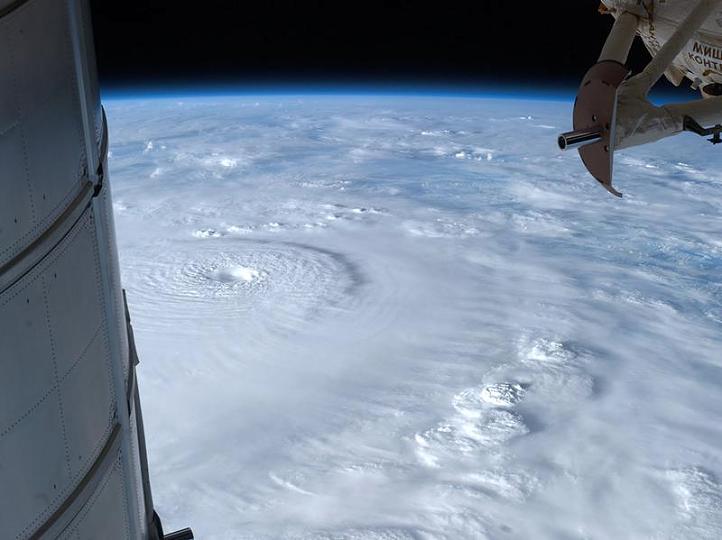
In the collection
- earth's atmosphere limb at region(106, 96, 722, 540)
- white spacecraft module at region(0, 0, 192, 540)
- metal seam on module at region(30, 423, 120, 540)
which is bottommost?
earth's atmosphere limb at region(106, 96, 722, 540)

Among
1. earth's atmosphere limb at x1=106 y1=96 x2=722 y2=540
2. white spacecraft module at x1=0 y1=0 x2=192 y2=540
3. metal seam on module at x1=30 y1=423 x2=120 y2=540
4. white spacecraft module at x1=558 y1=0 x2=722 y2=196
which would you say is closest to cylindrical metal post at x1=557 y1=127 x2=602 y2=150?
white spacecraft module at x1=558 y1=0 x2=722 y2=196

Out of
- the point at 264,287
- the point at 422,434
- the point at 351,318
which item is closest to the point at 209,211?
the point at 264,287

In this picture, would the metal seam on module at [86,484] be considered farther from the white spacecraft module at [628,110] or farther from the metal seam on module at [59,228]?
the white spacecraft module at [628,110]

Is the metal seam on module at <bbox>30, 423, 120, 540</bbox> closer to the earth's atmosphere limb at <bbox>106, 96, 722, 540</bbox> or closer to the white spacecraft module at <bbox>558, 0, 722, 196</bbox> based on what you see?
the white spacecraft module at <bbox>558, 0, 722, 196</bbox>

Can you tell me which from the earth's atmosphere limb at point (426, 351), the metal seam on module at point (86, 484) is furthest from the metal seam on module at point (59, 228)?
the earth's atmosphere limb at point (426, 351)

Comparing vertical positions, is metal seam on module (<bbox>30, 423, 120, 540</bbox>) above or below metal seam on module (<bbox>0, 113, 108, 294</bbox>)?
below

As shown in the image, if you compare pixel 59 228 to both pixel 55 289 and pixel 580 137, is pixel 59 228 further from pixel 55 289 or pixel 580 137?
pixel 580 137

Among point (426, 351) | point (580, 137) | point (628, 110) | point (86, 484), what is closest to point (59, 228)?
point (86, 484)
